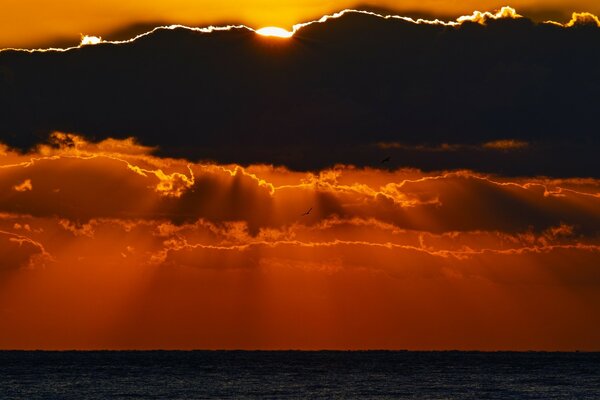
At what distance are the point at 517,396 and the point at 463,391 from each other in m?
8.75

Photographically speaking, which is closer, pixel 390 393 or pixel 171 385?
pixel 390 393

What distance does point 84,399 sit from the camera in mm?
167250

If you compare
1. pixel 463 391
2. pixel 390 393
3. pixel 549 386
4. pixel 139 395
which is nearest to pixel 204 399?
pixel 139 395

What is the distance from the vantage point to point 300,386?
7574 inches

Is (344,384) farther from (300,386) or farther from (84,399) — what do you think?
(84,399)

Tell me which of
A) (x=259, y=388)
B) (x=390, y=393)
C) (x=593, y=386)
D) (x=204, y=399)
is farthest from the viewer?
(x=593, y=386)

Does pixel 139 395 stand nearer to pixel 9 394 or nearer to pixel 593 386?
→ pixel 9 394

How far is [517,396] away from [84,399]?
57907mm

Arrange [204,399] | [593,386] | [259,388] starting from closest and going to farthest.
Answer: [204,399] → [259,388] → [593,386]

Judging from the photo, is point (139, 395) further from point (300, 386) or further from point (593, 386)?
point (593, 386)

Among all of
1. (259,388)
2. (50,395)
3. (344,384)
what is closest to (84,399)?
(50,395)

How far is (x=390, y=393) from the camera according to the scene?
174m

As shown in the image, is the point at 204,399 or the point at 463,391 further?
the point at 463,391

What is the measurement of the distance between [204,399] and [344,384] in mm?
40232
